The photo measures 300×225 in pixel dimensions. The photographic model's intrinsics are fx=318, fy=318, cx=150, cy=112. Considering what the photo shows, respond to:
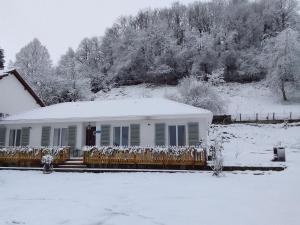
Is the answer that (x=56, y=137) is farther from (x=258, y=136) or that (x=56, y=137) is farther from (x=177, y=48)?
(x=177, y=48)

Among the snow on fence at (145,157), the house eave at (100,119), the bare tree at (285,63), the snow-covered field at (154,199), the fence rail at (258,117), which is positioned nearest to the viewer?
the snow-covered field at (154,199)

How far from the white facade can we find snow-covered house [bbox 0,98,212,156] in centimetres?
320

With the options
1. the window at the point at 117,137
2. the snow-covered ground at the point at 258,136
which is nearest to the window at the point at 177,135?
the window at the point at 117,137

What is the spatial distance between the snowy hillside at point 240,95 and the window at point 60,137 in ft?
79.9

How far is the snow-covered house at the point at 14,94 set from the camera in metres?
24.5

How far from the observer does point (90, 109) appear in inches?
864

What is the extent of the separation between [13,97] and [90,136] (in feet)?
30.6

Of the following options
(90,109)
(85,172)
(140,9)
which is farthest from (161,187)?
(140,9)

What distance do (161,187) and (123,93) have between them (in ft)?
133

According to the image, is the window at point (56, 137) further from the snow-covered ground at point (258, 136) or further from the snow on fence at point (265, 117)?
the snow on fence at point (265, 117)

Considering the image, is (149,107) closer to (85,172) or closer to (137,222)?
(85,172)

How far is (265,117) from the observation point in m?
36.9

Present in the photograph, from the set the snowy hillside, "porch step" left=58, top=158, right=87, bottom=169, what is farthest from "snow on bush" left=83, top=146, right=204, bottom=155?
the snowy hillside

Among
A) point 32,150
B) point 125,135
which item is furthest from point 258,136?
point 32,150
